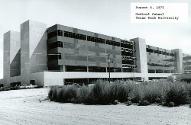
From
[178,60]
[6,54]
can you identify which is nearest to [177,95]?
[6,54]

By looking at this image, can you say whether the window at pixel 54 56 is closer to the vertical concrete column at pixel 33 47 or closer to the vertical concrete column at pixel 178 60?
the vertical concrete column at pixel 33 47

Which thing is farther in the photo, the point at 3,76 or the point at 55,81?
the point at 3,76

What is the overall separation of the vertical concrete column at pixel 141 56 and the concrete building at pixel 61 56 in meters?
2.22

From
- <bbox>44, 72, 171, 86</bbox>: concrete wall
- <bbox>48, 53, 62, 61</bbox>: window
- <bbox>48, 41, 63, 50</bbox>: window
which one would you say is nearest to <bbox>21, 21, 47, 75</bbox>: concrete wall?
<bbox>48, 41, 63, 50</bbox>: window

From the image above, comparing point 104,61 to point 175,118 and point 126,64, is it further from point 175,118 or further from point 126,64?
point 175,118

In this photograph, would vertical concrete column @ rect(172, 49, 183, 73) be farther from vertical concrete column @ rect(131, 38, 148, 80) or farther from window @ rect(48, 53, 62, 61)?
window @ rect(48, 53, 62, 61)

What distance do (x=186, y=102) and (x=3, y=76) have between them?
82.7 meters

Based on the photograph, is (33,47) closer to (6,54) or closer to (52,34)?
(52,34)

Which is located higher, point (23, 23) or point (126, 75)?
point (23, 23)

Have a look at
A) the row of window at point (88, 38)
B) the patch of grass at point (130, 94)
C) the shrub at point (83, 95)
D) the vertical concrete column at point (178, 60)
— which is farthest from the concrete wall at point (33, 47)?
the vertical concrete column at point (178, 60)

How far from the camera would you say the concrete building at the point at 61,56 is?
211 ft

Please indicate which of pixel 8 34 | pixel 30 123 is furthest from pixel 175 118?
pixel 8 34

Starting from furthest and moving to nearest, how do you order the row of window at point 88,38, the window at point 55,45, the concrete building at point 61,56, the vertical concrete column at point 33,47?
the row of window at point 88,38
the vertical concrete column at point 33,47
the window at point 55,45
the concrete building at point 61,56

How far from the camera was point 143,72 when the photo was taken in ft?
315
